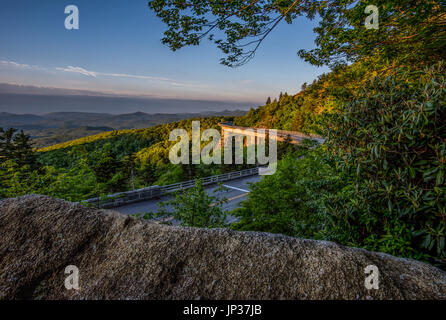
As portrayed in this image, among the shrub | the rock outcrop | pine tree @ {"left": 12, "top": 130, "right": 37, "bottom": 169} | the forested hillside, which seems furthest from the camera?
pine tree @ {"left": 12, "top": 130, "right": 37, "bottom": 169}

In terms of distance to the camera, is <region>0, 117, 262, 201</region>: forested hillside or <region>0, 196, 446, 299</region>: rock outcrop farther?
<region>0, 117, 262, 201</region>: forested hillside

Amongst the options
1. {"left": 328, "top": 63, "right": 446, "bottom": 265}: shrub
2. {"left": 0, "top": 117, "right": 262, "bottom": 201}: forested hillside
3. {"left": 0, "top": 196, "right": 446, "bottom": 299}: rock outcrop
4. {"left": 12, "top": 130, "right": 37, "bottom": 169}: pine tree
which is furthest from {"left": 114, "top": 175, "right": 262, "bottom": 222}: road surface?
{"left": 12, "top": 130, "right": 37, "bottom": 169}: pine tree

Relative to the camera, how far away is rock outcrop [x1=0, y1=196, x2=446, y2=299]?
1733mm

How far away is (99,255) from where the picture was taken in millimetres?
2166

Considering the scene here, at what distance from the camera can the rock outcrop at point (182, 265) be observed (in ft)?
5.69

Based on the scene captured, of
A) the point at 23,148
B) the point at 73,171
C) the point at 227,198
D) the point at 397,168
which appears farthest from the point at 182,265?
the point at 23,148

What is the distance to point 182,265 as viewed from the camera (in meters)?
1.98

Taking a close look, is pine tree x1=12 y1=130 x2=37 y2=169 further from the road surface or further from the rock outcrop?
the rock outcrop

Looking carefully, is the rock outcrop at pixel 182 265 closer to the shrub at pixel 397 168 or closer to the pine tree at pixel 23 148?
the shrub at pixel 397 168

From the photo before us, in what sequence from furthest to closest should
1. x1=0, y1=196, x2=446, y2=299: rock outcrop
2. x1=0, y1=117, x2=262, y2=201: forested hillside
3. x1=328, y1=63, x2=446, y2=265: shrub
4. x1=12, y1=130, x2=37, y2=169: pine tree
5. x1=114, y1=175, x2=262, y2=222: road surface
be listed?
x1=12, y1=130, x2=37, y2=169: pine tree
x1=114, y1=175, x2=262, y2=222: road surface
x1=0, y1=117, x2=262, y2=201: forested hillside
x1=328, y1=63, x2=446, y2=265: shrub
x1=0, y1=196, x2=446, y2=299: rock outcrop

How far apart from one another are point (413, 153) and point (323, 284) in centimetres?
204

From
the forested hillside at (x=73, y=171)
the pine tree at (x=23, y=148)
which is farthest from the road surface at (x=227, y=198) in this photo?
the pine tree at (x=23, y=148)

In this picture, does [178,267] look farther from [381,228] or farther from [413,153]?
[413,153]
